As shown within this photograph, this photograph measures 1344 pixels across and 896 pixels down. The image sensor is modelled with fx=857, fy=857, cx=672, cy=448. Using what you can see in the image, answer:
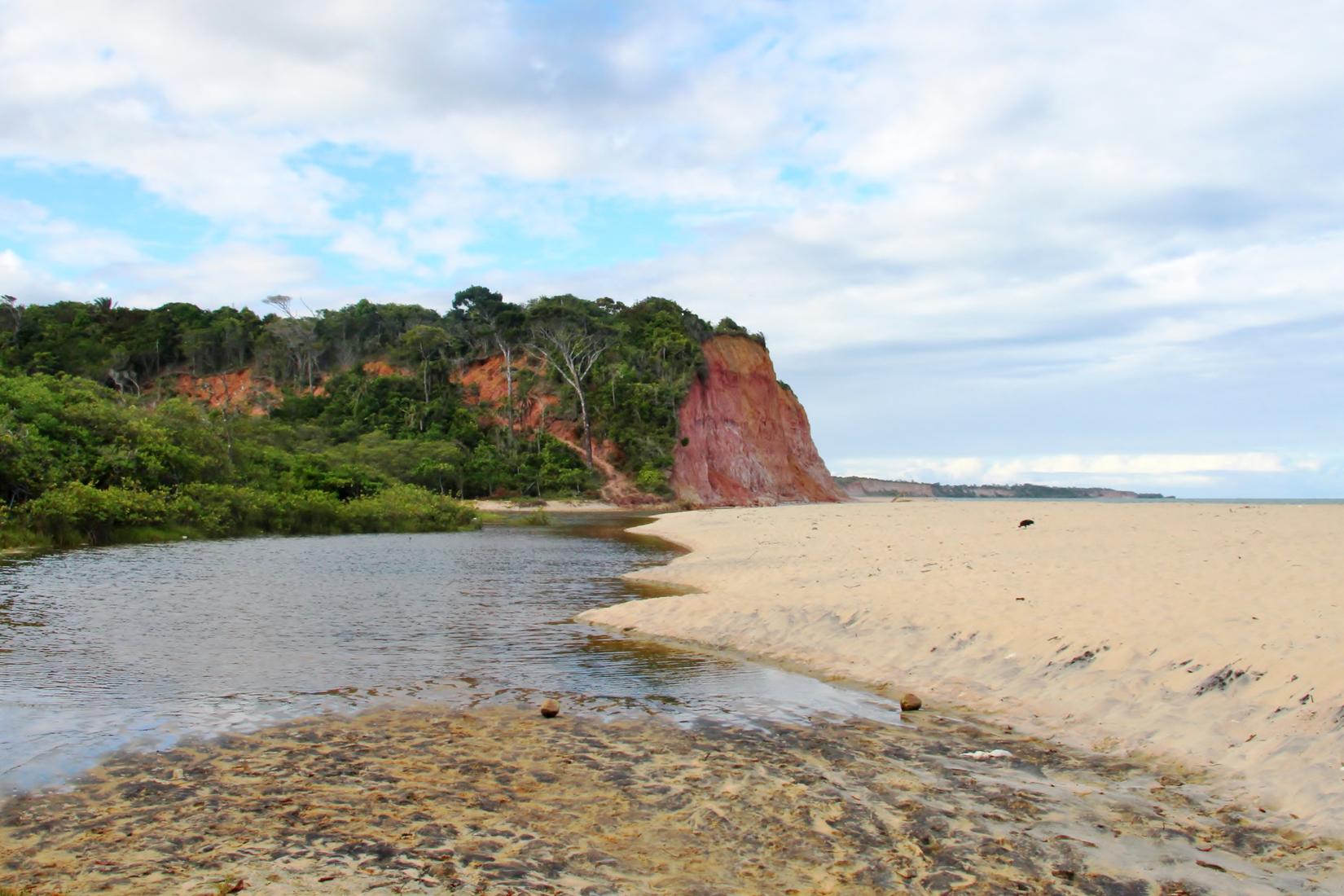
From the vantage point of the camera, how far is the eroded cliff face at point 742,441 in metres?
70.0

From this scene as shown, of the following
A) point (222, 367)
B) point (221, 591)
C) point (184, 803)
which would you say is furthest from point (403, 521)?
point (222, 367)

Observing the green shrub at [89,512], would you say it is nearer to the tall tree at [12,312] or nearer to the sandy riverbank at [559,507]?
the sandy riverbank at [559,507]

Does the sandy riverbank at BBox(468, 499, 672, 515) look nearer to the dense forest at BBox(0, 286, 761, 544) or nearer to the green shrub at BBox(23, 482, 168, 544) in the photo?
the dense forest at BBox(0, 286, 761, 544)

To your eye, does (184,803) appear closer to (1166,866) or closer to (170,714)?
(170,714)

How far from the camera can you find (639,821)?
15.2 feet

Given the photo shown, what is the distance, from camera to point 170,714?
6941mm

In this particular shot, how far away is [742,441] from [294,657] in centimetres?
6714

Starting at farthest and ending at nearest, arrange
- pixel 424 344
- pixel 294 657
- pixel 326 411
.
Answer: pixel 424 344
pixel 326 411
pixel 294 657

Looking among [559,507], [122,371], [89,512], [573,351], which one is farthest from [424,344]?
[89,512]

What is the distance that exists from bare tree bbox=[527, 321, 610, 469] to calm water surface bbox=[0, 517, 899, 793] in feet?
163

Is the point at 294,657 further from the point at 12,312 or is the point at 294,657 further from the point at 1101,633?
the point at 12,312

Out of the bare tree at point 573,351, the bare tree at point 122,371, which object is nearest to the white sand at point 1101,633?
the bare tree at point 573,351

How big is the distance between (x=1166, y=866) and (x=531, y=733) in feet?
13.6

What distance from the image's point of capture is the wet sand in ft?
12.9
